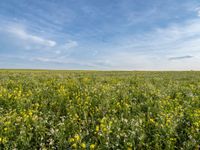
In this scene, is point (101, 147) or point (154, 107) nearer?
point (101, 147)

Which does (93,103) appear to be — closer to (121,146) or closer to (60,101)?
(60,101)

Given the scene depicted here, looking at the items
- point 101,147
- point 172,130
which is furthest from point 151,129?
point 101,147

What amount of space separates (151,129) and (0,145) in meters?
3.47

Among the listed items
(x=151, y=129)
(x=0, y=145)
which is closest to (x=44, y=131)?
(x=0, y=145)

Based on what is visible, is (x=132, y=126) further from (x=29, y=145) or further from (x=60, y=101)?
(x=60, y=101)

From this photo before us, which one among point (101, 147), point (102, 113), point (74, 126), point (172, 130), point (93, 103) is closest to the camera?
point (101, 147)

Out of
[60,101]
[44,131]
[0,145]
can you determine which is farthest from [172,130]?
[60,101]

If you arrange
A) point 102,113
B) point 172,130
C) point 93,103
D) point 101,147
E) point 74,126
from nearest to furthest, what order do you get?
point 101,147, point 172,130, point 74,126, point 102,113, point 93,103

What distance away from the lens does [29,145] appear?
4.71 meters

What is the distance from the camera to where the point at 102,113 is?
23.1 ft

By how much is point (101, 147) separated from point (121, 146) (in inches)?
16.3

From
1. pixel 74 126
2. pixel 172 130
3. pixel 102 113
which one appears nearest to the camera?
pixel 172 130

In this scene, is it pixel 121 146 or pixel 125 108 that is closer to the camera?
pixel 121 146

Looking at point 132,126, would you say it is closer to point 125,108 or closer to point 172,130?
point 172,130
